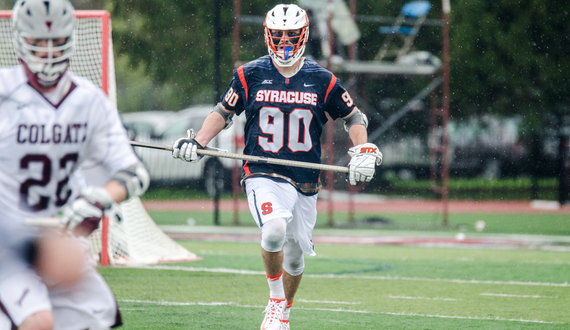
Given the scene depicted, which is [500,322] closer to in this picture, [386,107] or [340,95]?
[340,95]

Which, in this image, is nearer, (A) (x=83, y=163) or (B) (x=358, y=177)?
(A) (x=83, y=163)

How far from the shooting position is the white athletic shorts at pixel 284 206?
5449mm

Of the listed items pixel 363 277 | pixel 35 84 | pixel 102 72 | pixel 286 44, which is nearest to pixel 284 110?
pixel 286 44

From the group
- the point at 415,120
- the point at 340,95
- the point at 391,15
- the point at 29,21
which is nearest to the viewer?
the point at 29,21

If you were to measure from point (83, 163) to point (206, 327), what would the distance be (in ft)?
8.23

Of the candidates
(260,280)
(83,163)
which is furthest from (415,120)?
(83,163)

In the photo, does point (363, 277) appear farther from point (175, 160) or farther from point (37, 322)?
point (175, 160)

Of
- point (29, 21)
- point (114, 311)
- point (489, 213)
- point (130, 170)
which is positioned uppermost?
point (29, 21)

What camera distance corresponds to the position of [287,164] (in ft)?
17.9

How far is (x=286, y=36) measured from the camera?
568 cm

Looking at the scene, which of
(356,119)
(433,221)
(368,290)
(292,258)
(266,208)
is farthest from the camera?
(433,221)

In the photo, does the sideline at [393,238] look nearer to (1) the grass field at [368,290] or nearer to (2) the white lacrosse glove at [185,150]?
(1) the grass field at [368,290]

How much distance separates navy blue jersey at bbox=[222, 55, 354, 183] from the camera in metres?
5.67

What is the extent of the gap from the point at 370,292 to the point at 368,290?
113 millimetres
